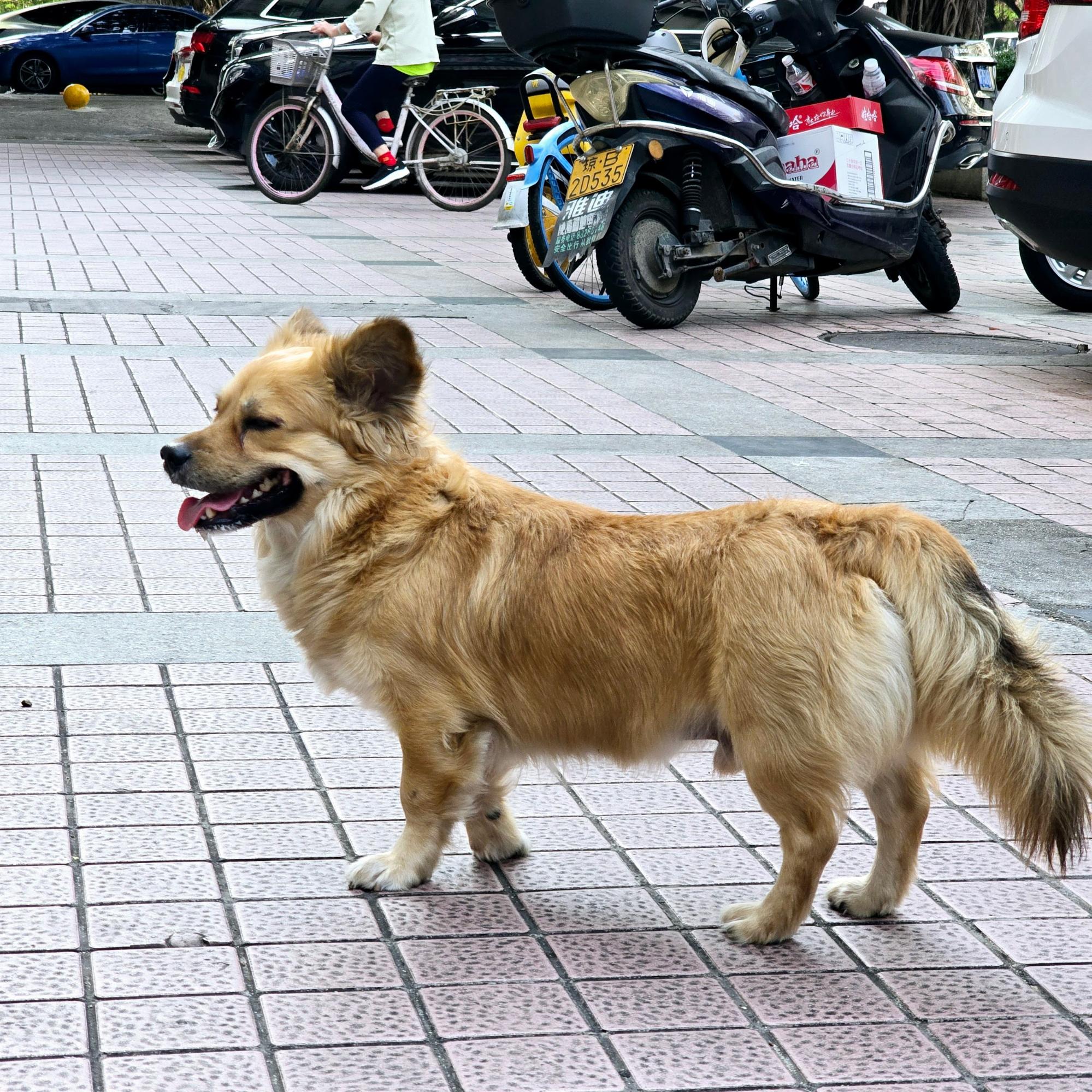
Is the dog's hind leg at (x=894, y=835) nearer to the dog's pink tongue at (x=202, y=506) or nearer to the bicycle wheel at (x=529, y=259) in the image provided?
the dog's pink tongue at (x=202, y=506)

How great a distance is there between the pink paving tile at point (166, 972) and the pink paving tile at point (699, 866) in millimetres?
980

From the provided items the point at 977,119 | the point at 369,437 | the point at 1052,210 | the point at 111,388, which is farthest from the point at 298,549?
the point at 977,119

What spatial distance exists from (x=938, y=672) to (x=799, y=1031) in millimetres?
706

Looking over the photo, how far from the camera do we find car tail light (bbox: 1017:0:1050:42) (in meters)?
9.21

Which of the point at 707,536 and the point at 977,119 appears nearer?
the point at 707,536

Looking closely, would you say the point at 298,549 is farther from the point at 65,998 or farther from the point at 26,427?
the point at 26,427

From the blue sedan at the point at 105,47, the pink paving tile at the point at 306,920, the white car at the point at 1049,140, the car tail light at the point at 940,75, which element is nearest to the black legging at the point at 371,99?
the car tail light at the point at 940,75

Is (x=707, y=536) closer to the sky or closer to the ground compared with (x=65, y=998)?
closer to the sky

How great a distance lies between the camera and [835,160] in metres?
10.3

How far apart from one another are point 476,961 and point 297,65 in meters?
14.3

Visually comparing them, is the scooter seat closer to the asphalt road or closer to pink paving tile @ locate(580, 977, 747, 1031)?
pink paving tile @ locate(580, 977, 747, 1031)

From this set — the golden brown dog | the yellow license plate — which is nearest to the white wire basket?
the yellow license plate

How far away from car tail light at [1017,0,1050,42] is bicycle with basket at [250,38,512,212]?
298 inches

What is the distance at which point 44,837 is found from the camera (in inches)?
131
